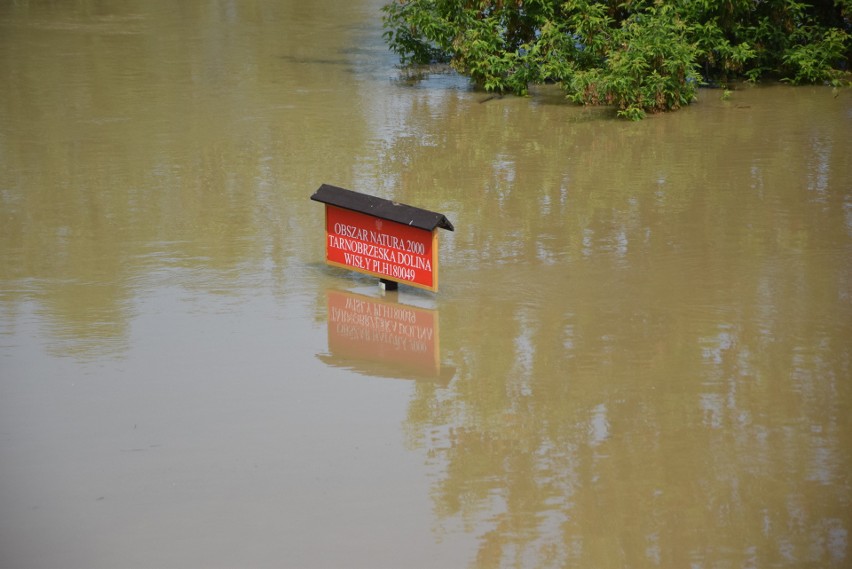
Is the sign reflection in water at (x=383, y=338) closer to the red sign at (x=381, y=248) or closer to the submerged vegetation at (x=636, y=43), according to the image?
the red sign at (x=381, y=248)

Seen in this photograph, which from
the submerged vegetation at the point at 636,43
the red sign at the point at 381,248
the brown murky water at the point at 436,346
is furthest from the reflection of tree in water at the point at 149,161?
the submerged vegetation at the point at 636,43

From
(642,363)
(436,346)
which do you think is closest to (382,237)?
(436,346)

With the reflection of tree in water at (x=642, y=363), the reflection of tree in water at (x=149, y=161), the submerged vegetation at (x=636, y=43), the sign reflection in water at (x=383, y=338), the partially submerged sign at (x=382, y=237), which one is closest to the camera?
the reflection of tree in water at (x=642, y=363)

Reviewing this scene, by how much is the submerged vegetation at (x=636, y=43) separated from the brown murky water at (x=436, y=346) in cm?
58

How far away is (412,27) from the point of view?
1811 centimetres

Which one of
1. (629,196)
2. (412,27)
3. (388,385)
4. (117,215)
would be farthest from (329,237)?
(412,27)

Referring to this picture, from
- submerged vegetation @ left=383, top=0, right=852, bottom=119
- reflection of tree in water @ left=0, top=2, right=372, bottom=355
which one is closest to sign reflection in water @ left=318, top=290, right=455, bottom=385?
reflection of tree in water @ left=0, top=2, right=372, bottom=355

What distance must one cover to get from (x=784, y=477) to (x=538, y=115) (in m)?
9.88

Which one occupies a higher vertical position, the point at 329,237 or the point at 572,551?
the point at 329,237

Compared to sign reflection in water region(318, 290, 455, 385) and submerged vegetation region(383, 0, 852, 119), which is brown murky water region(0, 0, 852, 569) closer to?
sign reflection in water region(318, 290, 455, 385)

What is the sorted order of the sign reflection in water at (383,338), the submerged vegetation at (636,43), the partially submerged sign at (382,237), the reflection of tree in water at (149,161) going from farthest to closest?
the submerged vegetation at (636,43) < the reflection of tree in water at (149,161) < the partially submerged sign at (382,237) < the sign reflection in water at (383,338)

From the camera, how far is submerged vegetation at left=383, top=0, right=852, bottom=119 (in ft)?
50.4

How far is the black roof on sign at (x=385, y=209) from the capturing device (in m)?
8.73

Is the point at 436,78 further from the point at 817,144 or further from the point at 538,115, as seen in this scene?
the point at 817,144
